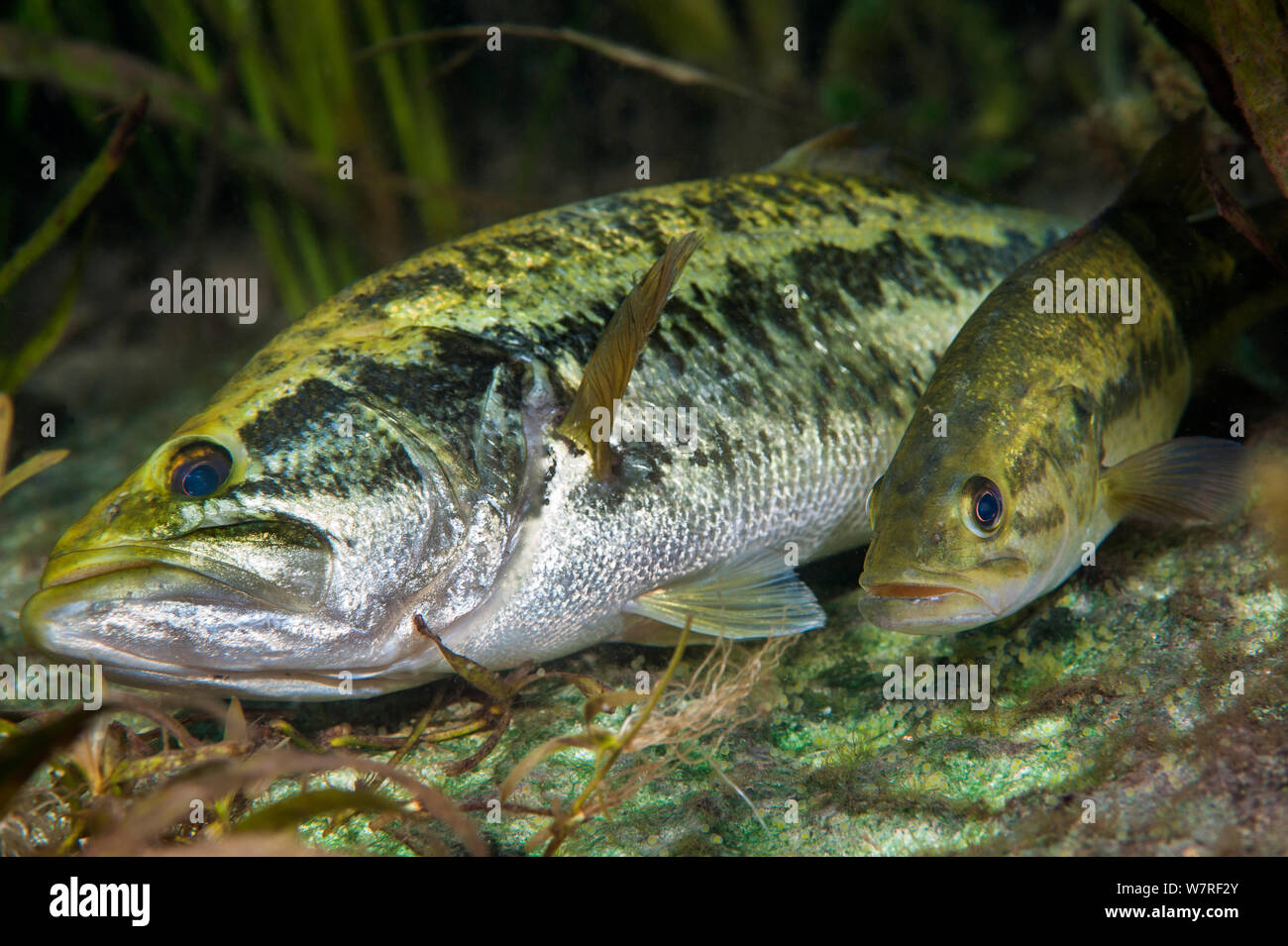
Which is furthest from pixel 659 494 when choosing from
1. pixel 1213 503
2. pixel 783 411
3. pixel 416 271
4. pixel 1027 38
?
pixel 1027 38

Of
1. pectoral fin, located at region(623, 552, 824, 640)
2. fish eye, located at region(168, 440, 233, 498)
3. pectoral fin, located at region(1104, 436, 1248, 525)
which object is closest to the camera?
fish eye, located at region(168, 440, 233, 498)

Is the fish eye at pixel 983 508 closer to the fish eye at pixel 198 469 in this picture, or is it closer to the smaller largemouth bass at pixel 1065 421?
the smaller largemouth bass at pixel 1065 421

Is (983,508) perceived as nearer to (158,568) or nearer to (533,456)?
(533,456)

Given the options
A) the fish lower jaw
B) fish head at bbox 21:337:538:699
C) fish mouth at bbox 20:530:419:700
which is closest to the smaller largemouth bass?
the fish lower jaw

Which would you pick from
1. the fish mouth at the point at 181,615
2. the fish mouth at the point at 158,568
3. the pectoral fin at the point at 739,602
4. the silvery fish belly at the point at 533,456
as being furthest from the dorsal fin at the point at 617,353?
the fish mouth at the point at 158,568

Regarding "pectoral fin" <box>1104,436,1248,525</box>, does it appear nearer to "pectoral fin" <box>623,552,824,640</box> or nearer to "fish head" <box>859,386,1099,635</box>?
"fish head" <box>859,386,1099,635</box>

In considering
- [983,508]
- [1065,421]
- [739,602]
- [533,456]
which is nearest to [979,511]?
[983,508]

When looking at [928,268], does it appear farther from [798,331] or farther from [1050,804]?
[1050,804]
